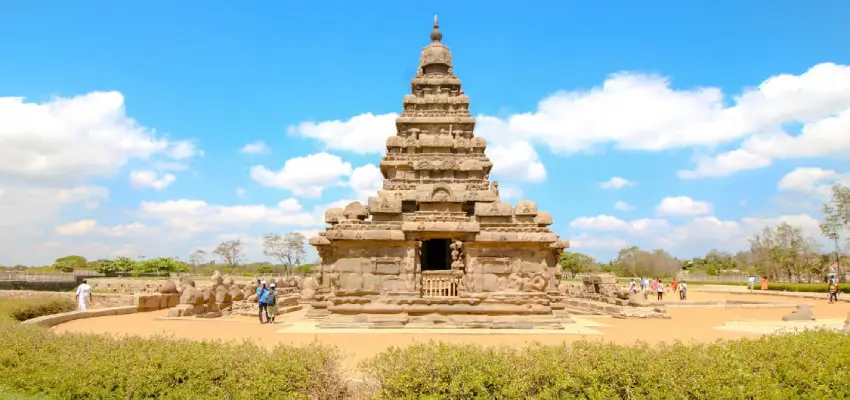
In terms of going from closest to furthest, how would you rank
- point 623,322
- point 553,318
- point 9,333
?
point 9,333 < point 553,318 < point 623,322

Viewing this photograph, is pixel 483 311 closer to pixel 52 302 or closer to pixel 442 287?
pixel 442 287

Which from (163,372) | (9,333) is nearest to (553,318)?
(163,372)

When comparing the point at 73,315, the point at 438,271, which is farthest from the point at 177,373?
the point at 73,315

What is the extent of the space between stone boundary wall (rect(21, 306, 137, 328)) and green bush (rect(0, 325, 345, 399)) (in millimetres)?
6820

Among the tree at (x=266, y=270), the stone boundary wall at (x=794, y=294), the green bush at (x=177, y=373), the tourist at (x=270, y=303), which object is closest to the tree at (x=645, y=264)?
the stone boundary wall at (x=794, y=294)

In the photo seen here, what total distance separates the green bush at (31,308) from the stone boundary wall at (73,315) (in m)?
0.61

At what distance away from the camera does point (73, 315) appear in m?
15.6

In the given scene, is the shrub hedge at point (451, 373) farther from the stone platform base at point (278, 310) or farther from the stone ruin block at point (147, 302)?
the stone ruin block at point (147, 302)

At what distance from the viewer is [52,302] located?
1638 centimetres

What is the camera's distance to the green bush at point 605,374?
20.5ft

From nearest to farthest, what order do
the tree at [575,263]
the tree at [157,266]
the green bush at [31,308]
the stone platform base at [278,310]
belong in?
1. the green bush at [31,308]
2. the stone platform base at [278,310]
3. the tree at [157,266]
4. the tree at [575,263]

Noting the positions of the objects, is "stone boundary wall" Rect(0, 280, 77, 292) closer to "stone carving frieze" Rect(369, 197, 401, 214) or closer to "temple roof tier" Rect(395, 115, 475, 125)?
"temple roof tier" Rect(395, 115, 475, 125)

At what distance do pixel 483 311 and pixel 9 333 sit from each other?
1095 cm

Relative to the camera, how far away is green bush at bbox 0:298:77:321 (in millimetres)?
14417
